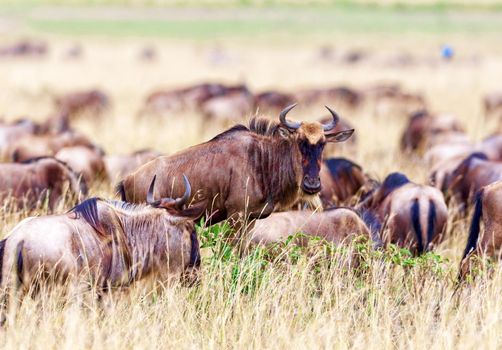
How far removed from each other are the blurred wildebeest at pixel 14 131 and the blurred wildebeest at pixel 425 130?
551cm

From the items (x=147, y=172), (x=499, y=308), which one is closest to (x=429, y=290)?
(x=499, y=308)

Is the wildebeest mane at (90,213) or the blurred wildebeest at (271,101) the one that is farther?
the blurred wildebeest at (271,101)

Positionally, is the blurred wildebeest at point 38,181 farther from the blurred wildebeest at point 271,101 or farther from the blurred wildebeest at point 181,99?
the blurred wildebeest at point 181,99

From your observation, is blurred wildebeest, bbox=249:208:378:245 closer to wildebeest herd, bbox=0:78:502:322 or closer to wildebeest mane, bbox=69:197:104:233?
wildebeest herd, bbox=0:78:502:322

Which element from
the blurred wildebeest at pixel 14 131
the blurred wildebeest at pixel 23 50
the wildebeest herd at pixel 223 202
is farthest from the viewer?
the blurred wildebeest at pixel 23 50

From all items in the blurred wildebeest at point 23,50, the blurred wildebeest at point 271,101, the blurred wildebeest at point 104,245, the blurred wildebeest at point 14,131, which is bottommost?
the blurred wildebeest at point 23,50

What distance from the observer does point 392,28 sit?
64938 millimetres

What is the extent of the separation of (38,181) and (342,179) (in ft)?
9.51

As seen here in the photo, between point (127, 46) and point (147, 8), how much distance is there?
35.2 metres

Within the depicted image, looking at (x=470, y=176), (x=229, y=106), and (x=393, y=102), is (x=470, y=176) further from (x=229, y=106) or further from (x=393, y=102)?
(x=393, y=102)

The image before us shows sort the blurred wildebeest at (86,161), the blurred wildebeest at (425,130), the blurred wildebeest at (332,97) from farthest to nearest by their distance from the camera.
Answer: the blurred wildebeest at (332,97)
the blurred wildebeest at (425,130)
the blurred wildebeest at (86,161)

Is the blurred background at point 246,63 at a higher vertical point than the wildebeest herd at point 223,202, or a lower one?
lower

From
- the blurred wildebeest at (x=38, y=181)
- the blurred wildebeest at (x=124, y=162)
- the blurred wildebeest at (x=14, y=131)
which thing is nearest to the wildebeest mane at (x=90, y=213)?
the blurred wildebeest at (x=38, y=181)

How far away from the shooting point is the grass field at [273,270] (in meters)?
5.36
